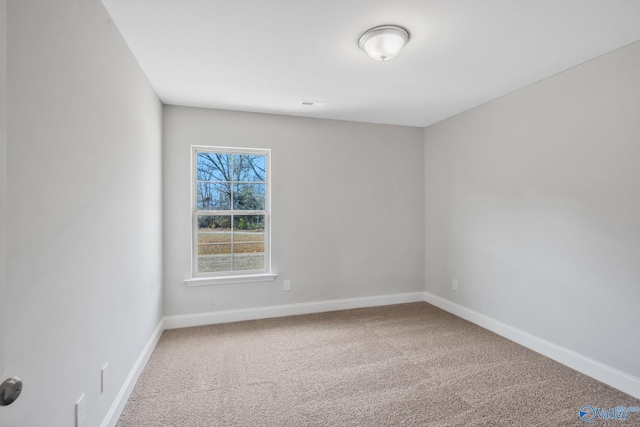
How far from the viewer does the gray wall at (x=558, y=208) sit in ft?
6.97

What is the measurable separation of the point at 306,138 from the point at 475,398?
9.86 feet

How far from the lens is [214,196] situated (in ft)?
11.5

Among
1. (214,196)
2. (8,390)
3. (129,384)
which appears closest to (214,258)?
(214,196)

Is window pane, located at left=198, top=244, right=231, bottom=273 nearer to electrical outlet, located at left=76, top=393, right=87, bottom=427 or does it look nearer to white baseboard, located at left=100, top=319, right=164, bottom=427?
white baseboard, located at left=100, top=319, right=164, bottom=427

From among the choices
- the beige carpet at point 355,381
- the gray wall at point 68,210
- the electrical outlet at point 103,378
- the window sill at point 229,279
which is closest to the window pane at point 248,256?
the window sill at point 229,279

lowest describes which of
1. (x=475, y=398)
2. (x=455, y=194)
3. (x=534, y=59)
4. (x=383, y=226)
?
(x=475, y=398)

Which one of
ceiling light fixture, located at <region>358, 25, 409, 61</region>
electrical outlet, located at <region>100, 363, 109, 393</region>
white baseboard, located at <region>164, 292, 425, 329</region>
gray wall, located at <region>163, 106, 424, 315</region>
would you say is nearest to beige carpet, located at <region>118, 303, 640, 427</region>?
white baseboard, located at <region>164, 292, 425, 329</region>

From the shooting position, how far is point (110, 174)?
1790mm

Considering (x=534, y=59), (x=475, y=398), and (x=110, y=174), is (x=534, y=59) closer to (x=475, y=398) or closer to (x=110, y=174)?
(x=475, y=398)

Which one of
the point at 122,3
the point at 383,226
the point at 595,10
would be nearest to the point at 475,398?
the point at 383,226

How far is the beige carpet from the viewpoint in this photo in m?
1.88

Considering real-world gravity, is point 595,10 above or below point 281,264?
above

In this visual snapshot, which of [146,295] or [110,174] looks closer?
[110,174]

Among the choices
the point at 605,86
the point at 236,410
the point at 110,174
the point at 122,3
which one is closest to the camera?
the point at 122,3
